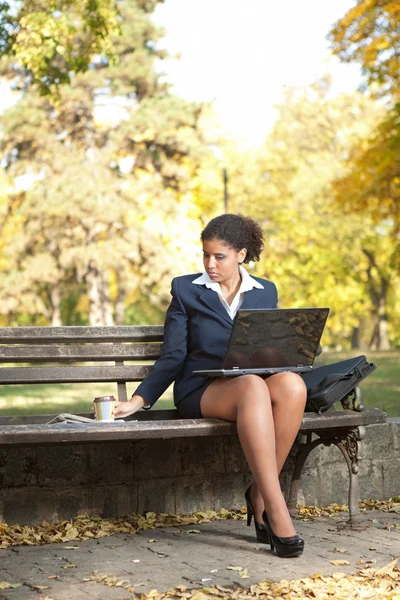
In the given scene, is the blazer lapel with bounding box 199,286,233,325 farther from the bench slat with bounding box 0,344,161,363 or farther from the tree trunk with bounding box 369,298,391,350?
the tree trunk with bounding box 369,298,391,350

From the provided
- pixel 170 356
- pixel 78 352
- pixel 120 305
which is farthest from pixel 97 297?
pixel 170 356

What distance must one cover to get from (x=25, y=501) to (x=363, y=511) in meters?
1.99

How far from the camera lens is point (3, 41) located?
12.4m

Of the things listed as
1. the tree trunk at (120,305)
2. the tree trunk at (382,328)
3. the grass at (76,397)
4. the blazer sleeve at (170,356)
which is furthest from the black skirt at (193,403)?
the tree trunk at (382,328)

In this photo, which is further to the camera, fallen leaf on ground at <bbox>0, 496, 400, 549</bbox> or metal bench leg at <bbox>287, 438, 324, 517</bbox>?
metal bench leg at <bbox>287, 438, 324, 517</bbox>

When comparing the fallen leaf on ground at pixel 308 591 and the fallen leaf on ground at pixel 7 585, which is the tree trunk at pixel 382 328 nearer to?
the fallen leaf on ground at pixel 308 591

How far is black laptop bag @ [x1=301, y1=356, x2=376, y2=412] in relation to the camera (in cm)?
504

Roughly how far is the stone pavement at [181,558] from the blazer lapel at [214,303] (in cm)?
114

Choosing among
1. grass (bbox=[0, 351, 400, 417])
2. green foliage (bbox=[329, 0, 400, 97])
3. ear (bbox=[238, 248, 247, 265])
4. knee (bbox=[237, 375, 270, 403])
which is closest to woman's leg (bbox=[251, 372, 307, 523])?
knee (bbox=[237, 375, 270, 403])

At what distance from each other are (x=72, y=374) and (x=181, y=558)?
1.29 meters

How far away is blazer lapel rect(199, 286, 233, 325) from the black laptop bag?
0.56 metres

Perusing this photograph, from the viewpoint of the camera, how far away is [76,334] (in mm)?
5445

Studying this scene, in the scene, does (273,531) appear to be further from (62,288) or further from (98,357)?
(62,288)

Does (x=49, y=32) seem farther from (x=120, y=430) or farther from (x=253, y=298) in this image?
(x=120, y=430)
